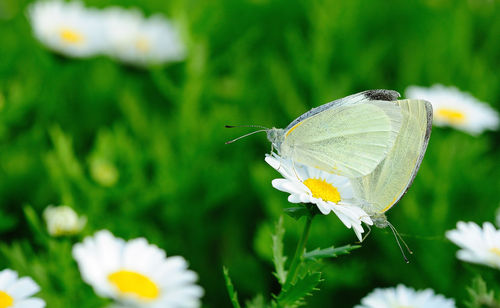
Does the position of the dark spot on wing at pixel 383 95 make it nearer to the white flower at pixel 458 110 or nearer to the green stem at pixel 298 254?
the green stem at pixel 298 254

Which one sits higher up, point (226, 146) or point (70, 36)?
point (70, 36)

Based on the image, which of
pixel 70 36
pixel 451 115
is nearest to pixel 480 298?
pixel 451 115

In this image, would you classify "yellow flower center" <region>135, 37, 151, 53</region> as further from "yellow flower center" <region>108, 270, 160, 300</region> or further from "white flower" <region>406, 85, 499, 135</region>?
"yellow flower center" <region>108, 270, 160, 300</region>

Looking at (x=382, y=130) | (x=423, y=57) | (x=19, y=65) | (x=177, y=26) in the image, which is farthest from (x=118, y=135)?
(x=423, y=57)

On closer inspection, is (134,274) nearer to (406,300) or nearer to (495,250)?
(406,300)

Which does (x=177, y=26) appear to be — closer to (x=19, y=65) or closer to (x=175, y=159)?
(x=175, y=159)

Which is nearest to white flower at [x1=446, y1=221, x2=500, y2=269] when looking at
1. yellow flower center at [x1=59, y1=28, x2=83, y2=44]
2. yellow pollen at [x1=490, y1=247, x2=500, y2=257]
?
yellow pollen at [x1=490, y1=247, x2=500, y2=257]
